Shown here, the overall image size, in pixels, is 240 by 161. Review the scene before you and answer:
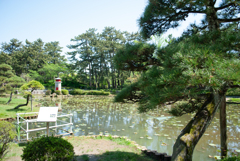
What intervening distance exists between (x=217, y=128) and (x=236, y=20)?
16.1 ft

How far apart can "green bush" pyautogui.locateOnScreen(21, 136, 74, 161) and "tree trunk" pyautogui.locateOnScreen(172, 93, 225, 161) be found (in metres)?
1.48

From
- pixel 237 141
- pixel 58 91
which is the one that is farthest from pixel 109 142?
pixel 58 91

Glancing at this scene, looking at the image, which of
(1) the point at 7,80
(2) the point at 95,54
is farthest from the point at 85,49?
(1) the point at 7,80

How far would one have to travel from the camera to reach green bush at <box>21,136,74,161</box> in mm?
2139

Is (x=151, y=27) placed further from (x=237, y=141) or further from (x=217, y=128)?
(x=217, y=128)

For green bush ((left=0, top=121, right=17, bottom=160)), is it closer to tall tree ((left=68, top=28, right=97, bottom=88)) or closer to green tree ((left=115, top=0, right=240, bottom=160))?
green tree ((left=115, top=0, right=240, bottom=160))

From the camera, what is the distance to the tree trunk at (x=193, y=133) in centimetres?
185

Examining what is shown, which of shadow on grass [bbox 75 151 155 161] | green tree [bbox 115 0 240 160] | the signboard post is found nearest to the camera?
green tree [bbox 115 0 240 160]

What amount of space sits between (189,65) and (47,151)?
2.13 metres

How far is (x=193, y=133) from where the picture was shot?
6.42 feet

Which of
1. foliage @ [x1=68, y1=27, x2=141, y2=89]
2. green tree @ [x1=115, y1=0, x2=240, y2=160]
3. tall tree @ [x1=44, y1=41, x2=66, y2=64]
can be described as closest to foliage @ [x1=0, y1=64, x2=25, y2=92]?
green tree @ [x1=115, y1=0, x2=240, y2=160]

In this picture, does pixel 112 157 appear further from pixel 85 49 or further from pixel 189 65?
pixel 85 49

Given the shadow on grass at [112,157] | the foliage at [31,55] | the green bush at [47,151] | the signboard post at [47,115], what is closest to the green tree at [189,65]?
the shadow on grass at [112,157]

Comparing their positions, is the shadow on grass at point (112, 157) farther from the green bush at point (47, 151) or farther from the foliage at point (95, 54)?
the foliage at point (95, 54)
